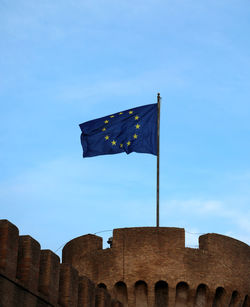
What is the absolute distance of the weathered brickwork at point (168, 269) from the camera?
29891 millimetres

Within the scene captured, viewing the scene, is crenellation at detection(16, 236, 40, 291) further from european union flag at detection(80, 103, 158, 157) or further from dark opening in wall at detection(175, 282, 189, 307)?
european union flag at detection(80, 103, 158, 157)

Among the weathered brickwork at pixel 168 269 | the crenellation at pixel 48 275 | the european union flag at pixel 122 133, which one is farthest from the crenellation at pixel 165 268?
the crenellation at pixel 48 275

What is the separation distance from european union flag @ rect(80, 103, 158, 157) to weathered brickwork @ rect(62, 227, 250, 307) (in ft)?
13.7

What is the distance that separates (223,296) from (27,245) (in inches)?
469

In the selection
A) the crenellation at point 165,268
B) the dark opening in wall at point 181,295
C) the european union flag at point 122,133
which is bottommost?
the dark opening in wall at point 181,295

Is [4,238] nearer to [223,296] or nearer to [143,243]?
[143,243]

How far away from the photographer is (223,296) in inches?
1199

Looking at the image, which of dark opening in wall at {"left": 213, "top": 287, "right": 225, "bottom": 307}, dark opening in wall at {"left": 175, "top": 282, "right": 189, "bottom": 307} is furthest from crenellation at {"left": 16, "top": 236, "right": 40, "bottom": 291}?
dark opening in wall at {"left": 213, "top": 287, "right": 225, "bottom": 307}

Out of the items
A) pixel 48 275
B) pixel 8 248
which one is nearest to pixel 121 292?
pixel 48 275

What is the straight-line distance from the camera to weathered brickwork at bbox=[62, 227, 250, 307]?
29.9 m

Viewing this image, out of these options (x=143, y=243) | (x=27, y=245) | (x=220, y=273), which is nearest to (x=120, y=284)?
(x=143, y=243)

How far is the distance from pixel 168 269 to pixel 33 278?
9644 mm

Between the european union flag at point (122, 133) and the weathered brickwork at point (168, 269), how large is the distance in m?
4.16

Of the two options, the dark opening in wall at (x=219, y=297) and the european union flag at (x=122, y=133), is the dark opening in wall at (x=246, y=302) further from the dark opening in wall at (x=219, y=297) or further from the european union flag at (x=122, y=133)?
the european union flag at (x=122, y=133)
